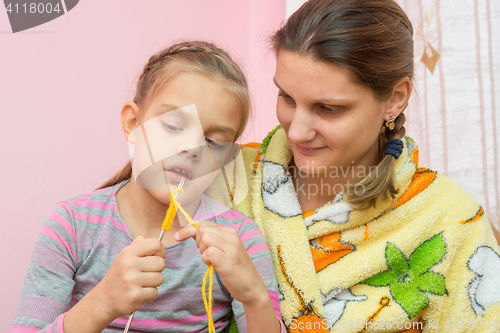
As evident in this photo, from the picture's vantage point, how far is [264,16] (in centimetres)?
177

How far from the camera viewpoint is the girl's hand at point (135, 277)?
0.66 m

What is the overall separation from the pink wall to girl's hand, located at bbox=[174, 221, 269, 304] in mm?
495

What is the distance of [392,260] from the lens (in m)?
0.97

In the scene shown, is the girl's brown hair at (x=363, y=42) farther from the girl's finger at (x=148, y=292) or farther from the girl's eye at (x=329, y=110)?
the girl's finger at (x=148, y=292)

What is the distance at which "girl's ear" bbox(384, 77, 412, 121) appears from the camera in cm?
100

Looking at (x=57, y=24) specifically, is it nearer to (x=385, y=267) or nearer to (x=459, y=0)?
(x=385, y=267)

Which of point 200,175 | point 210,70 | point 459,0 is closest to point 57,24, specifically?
point 210,70

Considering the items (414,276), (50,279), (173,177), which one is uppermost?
(173,177)

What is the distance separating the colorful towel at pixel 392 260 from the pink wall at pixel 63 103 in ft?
1.07

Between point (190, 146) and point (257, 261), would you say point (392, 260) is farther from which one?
point (190, 146)

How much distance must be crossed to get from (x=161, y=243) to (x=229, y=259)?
11 centimetres

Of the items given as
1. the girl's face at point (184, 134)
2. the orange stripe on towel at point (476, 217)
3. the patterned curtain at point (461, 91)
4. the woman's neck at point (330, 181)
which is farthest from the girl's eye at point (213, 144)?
the patterned curtain at point (461, 91)

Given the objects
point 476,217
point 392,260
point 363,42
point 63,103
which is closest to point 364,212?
point 392,260

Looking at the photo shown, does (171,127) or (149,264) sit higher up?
(171,127)
